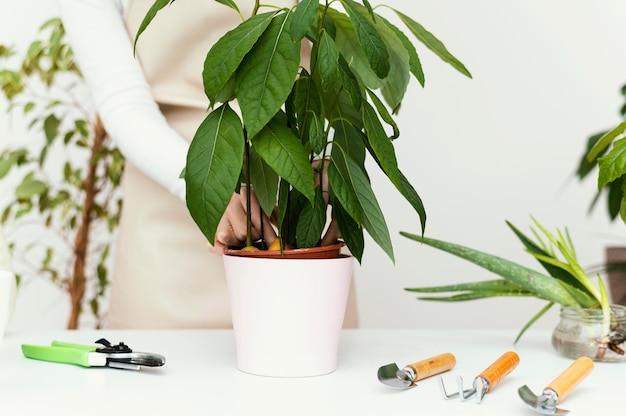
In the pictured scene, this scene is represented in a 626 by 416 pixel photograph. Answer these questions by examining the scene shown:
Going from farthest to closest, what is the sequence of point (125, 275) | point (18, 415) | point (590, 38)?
point (590, 38)
point (125, 275)
point (18, 415)

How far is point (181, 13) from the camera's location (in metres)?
1.23

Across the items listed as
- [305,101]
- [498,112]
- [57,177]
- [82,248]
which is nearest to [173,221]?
[305,101]

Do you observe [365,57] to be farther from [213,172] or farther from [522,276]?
[522,276]

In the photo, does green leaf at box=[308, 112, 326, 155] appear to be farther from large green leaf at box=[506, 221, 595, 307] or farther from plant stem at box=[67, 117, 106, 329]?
plant stem at box=[67, 117, 106, 329]

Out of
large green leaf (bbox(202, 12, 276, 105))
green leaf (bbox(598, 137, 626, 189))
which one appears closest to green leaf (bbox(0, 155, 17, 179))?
large green leaf (bbox(202, 12, 276, 105))

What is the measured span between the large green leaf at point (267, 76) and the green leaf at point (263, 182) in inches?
4.7

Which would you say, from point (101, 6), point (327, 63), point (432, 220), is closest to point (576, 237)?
point (432, 220)

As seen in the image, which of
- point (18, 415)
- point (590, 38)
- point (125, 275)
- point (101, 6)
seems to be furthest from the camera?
point (590, 38)

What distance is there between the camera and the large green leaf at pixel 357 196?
659mm

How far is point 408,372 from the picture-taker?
0.67 metres

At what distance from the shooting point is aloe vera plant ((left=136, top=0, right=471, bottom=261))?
0.60 m

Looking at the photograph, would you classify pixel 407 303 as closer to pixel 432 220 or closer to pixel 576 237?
pixel 432 220

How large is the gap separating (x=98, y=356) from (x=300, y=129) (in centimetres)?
28

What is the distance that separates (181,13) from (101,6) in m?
0.14
